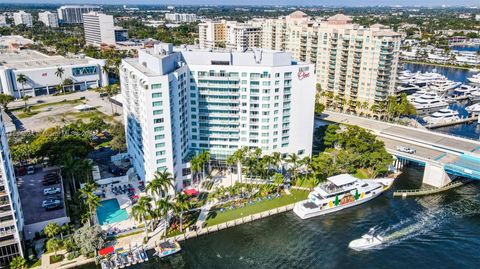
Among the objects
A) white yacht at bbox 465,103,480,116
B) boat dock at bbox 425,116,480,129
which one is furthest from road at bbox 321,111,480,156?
white yacht at bbox 465,103,480,116

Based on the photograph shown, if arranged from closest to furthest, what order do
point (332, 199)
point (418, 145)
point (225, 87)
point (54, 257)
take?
point (54, 257) < point (332, 199) < point (225, 87) < point (418, 145)

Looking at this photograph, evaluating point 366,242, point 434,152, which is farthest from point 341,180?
point 434,152

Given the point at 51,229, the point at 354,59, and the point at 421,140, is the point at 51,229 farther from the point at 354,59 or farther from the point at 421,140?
the point at 354,59

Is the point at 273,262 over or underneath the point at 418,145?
underneath

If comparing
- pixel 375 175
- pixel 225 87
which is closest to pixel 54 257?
pixel 225 87

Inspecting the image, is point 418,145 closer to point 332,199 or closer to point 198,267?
point 332,199

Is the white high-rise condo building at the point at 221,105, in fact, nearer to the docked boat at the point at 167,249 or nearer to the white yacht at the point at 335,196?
the white yacht at the point at 335,196

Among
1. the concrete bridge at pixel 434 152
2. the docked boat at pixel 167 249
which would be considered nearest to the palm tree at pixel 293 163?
the concrete bridge at pixel 434 152

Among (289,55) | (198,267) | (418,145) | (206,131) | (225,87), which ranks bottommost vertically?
(198,267)
